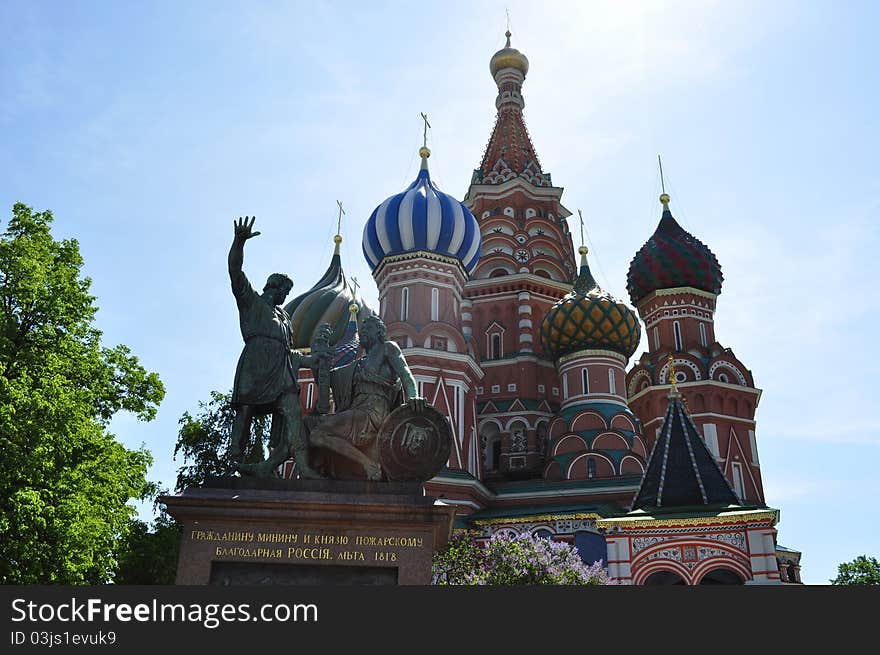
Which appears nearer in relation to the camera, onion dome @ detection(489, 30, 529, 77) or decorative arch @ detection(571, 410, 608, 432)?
decorative arch @ detection(571, 410, 608, 432)

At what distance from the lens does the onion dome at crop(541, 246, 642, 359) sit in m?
33.9

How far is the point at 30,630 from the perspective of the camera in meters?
6.21

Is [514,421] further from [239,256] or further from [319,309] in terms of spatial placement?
[239,256]

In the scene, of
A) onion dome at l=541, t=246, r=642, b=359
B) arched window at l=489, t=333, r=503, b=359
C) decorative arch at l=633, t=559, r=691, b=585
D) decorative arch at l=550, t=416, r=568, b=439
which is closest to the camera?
decorative arch at l=633, t=559, r=691, b=585

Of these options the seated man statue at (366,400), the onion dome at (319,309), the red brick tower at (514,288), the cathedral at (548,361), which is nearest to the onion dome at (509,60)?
the red brick tower at (514,288)

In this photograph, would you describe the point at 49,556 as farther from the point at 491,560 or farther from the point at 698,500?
the point at 698,500

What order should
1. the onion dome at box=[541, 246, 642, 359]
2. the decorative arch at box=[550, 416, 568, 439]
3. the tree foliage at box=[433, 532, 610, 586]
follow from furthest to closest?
the onion dome at box=[541, 246, 642, 359] < the decorative arch at box=[550, 416, 568, 439] < the tree foliage at box=[433, 532, 610, 586]

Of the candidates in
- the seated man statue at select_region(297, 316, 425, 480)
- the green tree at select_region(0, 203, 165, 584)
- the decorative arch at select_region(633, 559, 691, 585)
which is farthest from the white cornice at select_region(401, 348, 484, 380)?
the seated man statue at select_region(297, 316, 425, 480)

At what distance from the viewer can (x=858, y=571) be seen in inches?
1695

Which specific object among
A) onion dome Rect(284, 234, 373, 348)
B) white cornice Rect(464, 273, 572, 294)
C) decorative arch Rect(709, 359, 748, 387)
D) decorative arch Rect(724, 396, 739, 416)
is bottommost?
decorative arch Rect(724, 396, 739, 416)

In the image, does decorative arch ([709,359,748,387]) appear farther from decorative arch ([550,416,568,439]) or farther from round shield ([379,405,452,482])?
round shield ([379,405,452,482])

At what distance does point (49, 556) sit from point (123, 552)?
5.59 meters

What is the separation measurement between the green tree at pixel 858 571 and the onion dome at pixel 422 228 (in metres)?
26.8

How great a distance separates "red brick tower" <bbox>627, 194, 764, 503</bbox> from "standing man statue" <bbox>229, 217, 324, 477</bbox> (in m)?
27.9
